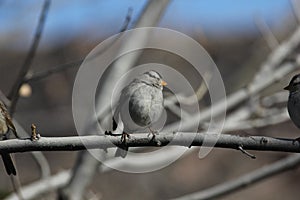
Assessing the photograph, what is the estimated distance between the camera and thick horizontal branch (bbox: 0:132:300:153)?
2.93 m

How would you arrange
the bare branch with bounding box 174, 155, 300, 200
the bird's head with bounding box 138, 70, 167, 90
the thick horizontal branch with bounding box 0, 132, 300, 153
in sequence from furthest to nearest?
the bird's head with bounding box 138, 70, 167, 90 < the bare branch with bounding box 174, 155, 300, 200 < the thick horizontal branch with bounding box 0, 132, 300, 153

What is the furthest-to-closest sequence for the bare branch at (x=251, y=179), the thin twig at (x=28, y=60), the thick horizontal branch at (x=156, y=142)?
the bare branch at (x=251, y=179) < the thin twig at (x=28, y=60) < the thick horizontal branch at (x=156, y=142)

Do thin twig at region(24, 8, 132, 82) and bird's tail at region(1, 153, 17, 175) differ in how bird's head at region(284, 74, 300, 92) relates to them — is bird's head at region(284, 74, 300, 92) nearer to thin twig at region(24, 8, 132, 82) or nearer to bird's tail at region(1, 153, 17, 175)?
thin twig at region(24, 8, 132, 82)

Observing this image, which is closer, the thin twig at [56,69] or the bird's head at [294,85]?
the thin twig at [56,69]

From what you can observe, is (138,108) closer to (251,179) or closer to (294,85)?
(251,179)

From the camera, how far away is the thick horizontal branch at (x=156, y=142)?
9.61 feet

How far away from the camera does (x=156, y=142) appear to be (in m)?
3.06

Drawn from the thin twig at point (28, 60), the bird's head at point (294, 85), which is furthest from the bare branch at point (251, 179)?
the thin twig at point (28, 60)

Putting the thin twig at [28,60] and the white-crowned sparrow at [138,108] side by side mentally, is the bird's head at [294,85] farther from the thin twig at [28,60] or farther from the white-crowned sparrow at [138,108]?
the thin twig at [28,60]

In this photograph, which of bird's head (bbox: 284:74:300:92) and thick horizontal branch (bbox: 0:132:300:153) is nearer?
thick horizontal branch (bbox: 0:132:300:153)

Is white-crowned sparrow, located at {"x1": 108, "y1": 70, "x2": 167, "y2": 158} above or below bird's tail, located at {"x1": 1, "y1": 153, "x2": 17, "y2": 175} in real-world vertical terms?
above

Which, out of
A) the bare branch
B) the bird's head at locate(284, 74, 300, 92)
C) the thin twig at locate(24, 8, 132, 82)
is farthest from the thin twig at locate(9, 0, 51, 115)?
the bird's head at locate(284, 74, 300, 92)

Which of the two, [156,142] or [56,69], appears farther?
[56,69]

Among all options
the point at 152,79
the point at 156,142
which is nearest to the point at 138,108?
the point at 152,79
